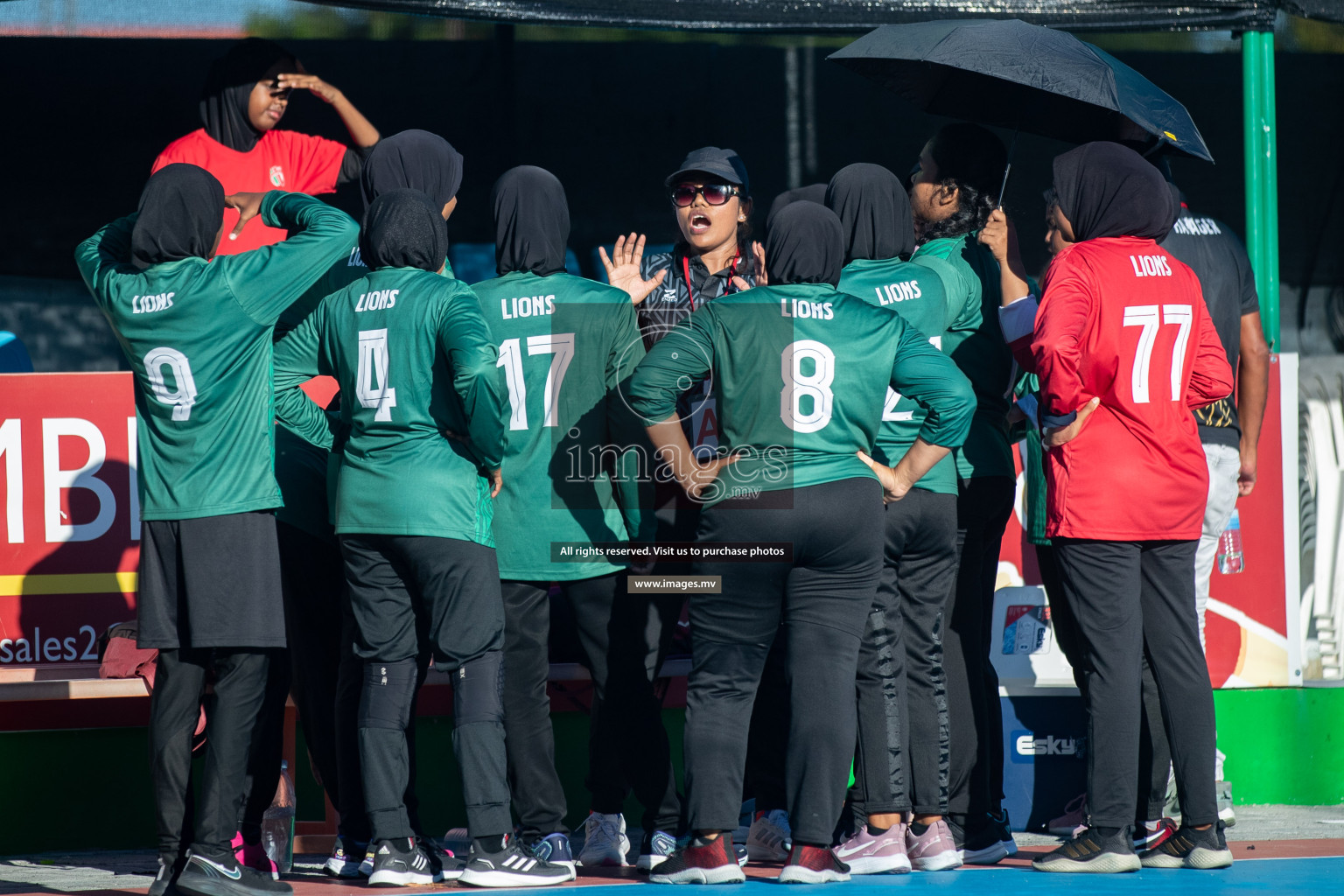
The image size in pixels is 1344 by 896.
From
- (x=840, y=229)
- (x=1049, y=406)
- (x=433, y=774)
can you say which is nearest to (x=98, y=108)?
(x=433, y=774)

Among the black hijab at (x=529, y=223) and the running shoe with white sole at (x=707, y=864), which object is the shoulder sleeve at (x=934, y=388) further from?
the running shoe with white sole at (x=707, y=864)

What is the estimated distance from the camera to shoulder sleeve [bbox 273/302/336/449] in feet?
14.2

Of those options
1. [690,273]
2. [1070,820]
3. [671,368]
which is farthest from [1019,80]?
[1070,820]

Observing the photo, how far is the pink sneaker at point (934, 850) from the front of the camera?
4.43 metres

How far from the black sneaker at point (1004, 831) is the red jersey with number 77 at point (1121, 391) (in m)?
1.01

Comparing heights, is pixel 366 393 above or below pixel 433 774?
above

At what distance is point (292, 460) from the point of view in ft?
14.9

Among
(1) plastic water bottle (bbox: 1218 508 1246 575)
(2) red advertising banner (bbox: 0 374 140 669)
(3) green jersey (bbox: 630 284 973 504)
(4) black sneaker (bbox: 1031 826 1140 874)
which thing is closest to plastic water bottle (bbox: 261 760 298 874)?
(2) red advertising banner (bbox: 0 374 140 669)

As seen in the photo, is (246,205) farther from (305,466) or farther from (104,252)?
(305,466)

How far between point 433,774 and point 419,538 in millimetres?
1480

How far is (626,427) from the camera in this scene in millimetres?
4449

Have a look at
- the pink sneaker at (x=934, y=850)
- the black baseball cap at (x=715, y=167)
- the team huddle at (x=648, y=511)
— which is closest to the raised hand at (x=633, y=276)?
the team huddle at (x=648, y=511)

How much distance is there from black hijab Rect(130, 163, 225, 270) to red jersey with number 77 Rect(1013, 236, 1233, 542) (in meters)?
2.48

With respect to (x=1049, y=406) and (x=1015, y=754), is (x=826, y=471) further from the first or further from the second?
(x=1015, y=754)
